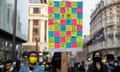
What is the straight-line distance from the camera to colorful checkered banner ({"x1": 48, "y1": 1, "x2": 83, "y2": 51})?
32.3 ft

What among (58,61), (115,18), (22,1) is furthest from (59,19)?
(115,18)

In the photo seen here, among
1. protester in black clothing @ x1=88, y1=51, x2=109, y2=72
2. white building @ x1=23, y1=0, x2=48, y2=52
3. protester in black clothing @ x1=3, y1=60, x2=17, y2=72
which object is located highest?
white building @ x1=23, y1=0, x2=48, y2=52

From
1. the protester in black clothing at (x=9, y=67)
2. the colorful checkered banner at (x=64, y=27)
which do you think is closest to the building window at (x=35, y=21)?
the protester in black clothing at (x=9, y=67)

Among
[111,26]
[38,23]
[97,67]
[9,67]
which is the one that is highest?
[38,23]

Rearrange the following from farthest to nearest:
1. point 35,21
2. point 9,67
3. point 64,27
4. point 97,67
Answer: point 35,21 → point 9,67 → point 64,27 → point 97,67

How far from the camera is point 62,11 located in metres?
9.91

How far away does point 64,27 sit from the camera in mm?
9836

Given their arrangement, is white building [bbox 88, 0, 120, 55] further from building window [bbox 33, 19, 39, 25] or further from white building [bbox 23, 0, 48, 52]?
building window [bbox 33, 19, 39, 25]

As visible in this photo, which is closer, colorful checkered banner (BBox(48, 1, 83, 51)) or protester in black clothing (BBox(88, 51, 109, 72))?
protester in black clothing (BBox(88, 51, 109, 72))

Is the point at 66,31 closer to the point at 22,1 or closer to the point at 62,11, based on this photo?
the point at 62,11

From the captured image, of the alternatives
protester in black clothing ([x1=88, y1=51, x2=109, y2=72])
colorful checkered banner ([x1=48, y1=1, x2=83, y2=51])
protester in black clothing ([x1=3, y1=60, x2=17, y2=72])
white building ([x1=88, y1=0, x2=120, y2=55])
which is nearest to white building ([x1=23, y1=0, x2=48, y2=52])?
white building ([x1=88, y1=0, x2=120, y2=55])

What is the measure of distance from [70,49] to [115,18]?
105m

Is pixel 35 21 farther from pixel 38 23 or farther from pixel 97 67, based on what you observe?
pixel 97 67

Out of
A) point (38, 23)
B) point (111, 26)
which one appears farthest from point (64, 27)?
point (38, 23)
